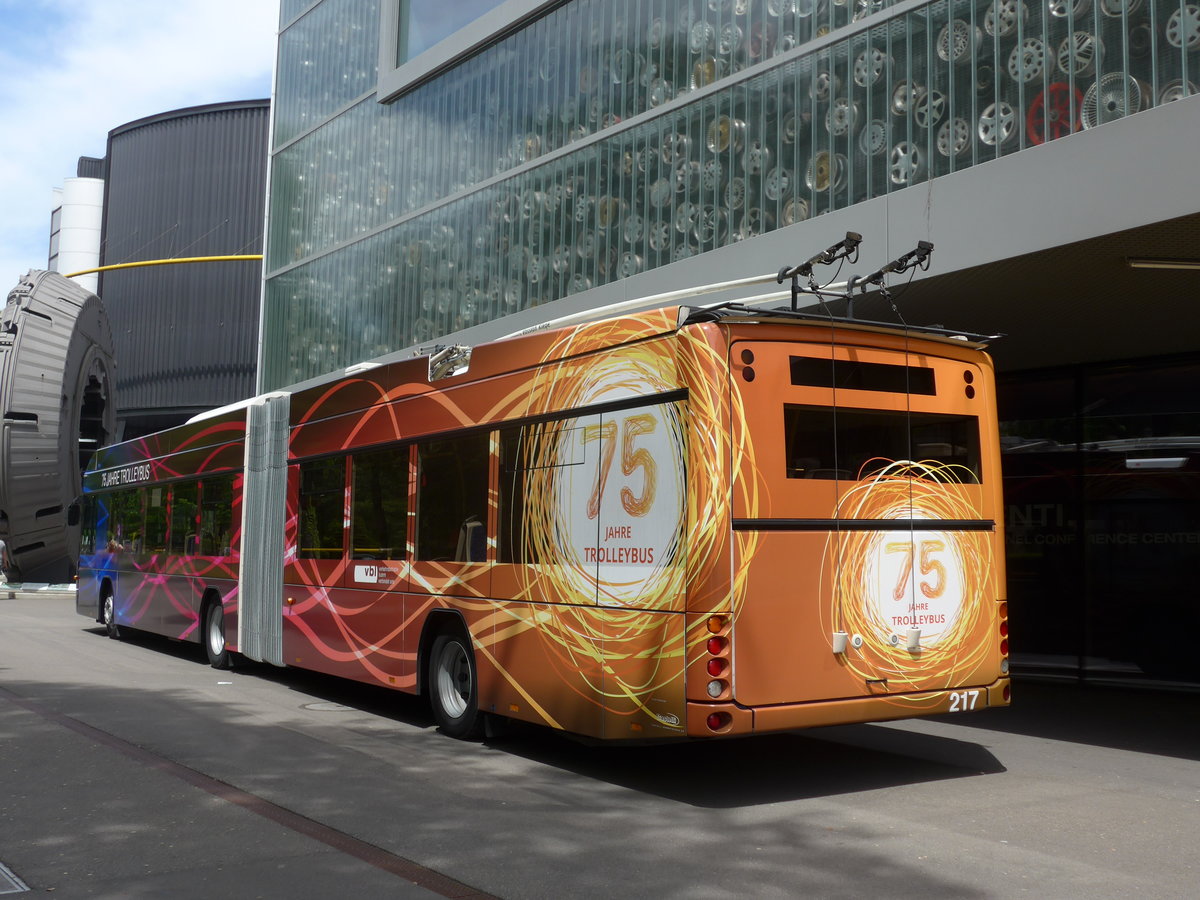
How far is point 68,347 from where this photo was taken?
30.1 m

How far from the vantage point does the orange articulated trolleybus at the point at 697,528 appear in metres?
7.24

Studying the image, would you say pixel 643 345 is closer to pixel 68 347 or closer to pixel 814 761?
pixel 814 761

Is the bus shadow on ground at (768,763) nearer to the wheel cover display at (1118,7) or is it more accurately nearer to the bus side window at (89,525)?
the wheel cover display at (1118,7)

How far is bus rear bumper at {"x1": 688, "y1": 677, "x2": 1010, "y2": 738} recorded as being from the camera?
704cm

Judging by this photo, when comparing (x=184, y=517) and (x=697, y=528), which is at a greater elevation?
(x=184, y=517)

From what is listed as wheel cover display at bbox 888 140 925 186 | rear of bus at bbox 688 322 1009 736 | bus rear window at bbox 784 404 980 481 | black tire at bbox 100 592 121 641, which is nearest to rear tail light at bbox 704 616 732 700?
rear of bus at bbox 688 322 1009 736

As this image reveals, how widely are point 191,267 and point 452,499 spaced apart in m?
42.4

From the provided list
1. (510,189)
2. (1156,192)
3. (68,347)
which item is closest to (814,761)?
(1156,192)

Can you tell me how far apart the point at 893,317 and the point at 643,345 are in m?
5.98

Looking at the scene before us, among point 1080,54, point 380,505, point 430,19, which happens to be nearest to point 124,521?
point 380,505

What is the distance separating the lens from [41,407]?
28859 millimetres

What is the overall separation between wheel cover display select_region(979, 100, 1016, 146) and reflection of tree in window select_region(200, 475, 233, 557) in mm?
9431

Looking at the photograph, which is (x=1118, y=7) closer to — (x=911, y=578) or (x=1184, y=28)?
(x=1184, y=28)

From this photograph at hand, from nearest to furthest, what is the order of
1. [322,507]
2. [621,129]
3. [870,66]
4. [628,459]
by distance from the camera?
[628,459]
[322,507]
[870,66]
[621,129]
